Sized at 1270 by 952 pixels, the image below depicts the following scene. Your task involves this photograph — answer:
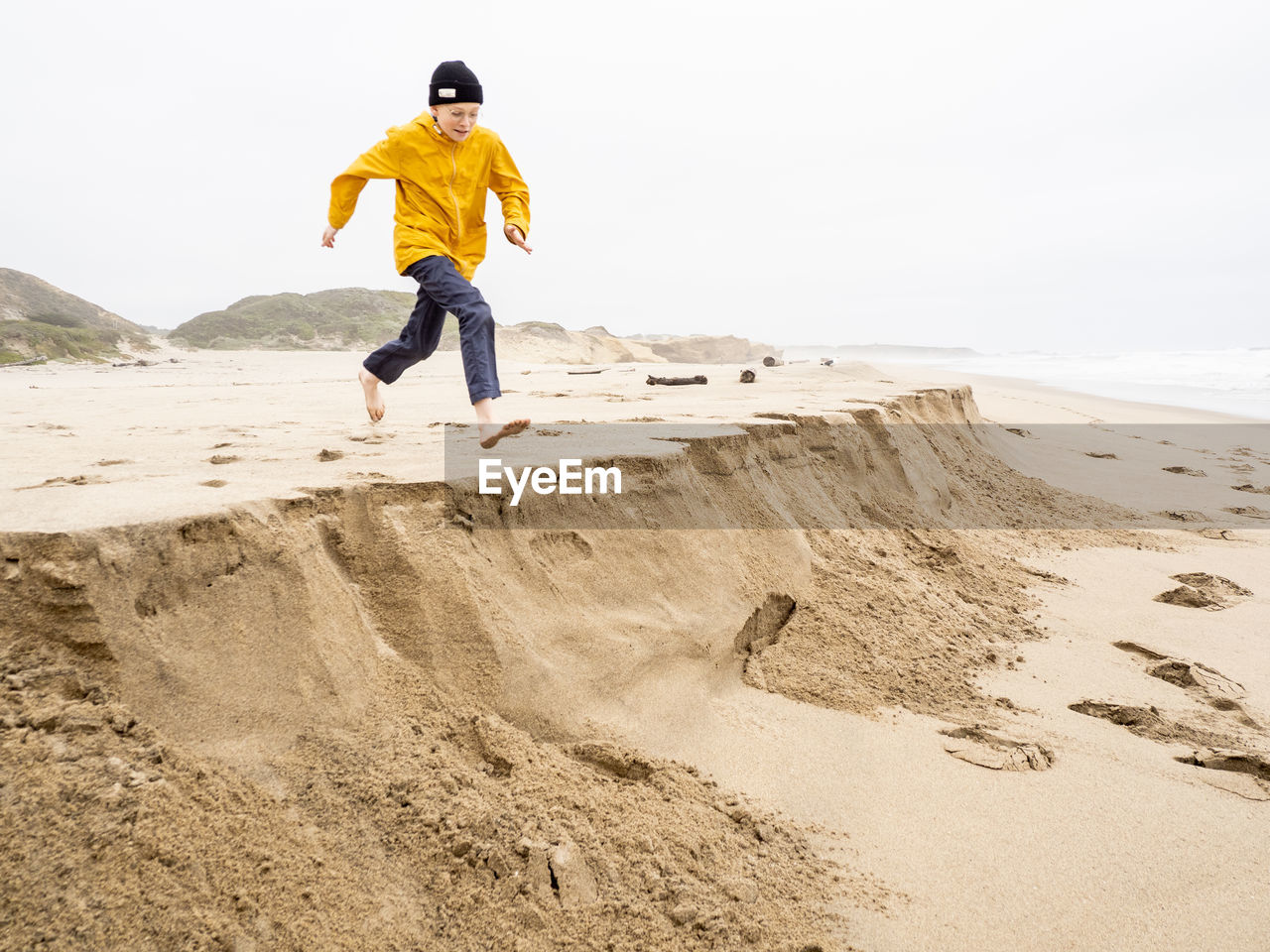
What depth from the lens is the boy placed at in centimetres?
300

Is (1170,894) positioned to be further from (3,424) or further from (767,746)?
(3,424)

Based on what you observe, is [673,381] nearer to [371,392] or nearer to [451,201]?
[371,392]

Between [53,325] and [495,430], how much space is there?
52.3ft

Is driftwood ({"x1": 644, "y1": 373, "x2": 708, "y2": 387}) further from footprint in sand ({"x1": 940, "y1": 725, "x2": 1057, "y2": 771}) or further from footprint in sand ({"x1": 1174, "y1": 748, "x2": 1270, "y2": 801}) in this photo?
footprint in sand ({"x1": 1174, "y1": 748, "x2": 1270, "y2": 801})

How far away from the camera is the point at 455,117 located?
3.01 m

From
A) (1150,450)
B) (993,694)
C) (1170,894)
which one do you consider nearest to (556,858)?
(1170,894)

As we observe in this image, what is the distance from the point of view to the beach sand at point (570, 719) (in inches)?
61.0

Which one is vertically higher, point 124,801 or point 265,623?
point 265,623

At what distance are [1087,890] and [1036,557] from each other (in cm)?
310

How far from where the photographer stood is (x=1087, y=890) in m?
1.85

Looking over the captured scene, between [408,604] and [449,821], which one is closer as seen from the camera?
[449,821]

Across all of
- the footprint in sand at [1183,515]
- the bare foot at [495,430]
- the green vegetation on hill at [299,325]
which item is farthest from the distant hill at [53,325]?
the footprint in sand at [1183,515]

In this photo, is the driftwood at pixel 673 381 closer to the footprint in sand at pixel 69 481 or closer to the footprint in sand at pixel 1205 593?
the footprint in sand at pixel 1205 593

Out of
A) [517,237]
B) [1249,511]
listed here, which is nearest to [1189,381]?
[1249,511]
